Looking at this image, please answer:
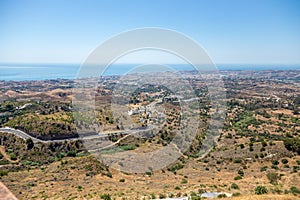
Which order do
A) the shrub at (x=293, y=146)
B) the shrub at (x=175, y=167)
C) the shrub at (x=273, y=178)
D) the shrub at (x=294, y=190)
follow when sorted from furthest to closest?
1. the shrub at (x=293, y=146)
2. the shrub at (x=175, y=167)
3. the shrub at (x=273, y=178)
4. the shrub at (x=294, y=190)

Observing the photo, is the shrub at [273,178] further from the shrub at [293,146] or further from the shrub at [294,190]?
the shrub at [293,146]

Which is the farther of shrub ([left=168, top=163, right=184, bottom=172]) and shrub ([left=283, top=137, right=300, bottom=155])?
shrub ([left=283, top=137, right=300, bottom=155])

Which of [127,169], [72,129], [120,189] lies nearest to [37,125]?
[72,129]

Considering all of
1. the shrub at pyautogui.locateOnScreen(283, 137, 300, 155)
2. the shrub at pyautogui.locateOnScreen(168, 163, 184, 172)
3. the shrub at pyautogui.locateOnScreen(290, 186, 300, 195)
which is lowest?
the shrub at pyautogui.locateOnScreen(168, 163, 184, 172)

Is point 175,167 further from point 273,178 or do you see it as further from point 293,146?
point 293,146

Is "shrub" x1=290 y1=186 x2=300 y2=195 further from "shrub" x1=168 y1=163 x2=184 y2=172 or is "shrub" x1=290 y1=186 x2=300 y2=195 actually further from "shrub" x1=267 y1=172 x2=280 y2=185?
"shrub" x1=168 y1=163 x2=184 y2=172

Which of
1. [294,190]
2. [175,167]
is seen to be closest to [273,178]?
[294,190]

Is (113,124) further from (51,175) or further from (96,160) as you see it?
(51,175)

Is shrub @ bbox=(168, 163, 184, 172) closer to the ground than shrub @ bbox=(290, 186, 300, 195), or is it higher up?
closer to the ground

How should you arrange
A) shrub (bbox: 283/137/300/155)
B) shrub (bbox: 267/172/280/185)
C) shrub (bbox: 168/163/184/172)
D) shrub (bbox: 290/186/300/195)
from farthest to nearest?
shrub (bbox: 283/137/300/155)
shrub (bbox: 168/163/184/172)
shrub (bbox: 267/172/280/185)
shrub (bbox: 290/186/300/195)

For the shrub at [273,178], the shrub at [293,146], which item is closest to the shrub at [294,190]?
the shrub at [273,178]

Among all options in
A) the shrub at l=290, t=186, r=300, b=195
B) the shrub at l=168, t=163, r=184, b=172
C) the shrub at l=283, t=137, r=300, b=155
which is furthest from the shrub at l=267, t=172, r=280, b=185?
the shrub at l=283, t=137, r=300, b=155
